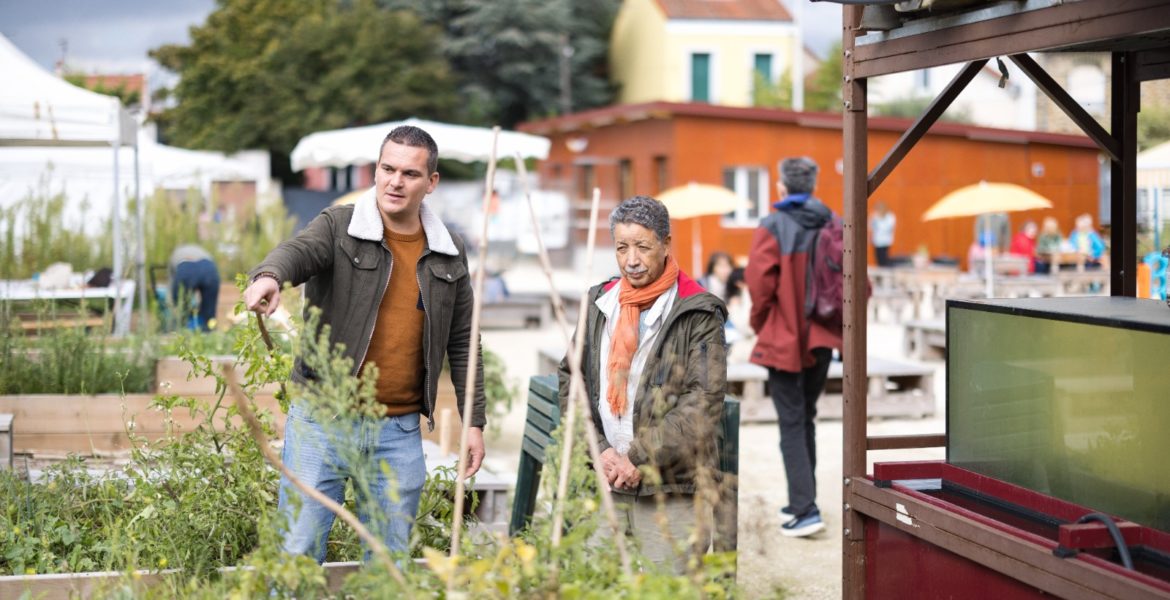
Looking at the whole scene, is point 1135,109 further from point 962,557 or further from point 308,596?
point 308,596

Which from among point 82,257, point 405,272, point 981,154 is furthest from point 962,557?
point 981,154

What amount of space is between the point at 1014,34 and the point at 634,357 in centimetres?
144

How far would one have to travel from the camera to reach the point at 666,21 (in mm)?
47031

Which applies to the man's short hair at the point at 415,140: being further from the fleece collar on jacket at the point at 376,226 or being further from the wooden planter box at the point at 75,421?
the wooden planter box at the point at 75,421

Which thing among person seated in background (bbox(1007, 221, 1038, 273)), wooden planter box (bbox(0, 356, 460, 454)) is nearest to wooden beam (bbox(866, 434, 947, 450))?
wooden planter box (bbox(0, 356, 460, 454))

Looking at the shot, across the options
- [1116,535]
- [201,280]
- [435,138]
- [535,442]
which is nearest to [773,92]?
[435,138]

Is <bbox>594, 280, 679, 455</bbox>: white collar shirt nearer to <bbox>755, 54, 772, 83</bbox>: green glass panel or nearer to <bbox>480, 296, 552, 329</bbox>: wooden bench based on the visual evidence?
<bbox>480, 296, 552, 329</bbox>: wooden bench

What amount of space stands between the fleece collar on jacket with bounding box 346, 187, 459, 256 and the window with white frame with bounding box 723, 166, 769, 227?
928 inches

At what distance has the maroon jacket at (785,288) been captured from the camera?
6559 millimetres

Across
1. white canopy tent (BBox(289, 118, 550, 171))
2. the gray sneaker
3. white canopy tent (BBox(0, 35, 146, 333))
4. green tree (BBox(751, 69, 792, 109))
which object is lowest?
the gray sneaker

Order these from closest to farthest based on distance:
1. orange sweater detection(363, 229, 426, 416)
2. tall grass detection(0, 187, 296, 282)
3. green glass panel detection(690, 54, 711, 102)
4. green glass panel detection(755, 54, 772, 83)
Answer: orange sweater detection(363, 229, 426, 416), tall grass detection(0, 187, 296, 282), green glass panel detection(755, 54, 772, 83), green glass panel detection(690, 54, 711, 102)

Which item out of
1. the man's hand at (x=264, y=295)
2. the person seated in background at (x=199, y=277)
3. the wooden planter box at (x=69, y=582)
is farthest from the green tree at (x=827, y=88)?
the man's hand at (x=264, y=295)

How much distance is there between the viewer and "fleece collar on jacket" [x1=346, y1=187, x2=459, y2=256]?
3.75 meters

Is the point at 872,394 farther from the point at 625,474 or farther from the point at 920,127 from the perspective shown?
the point at 625,474
